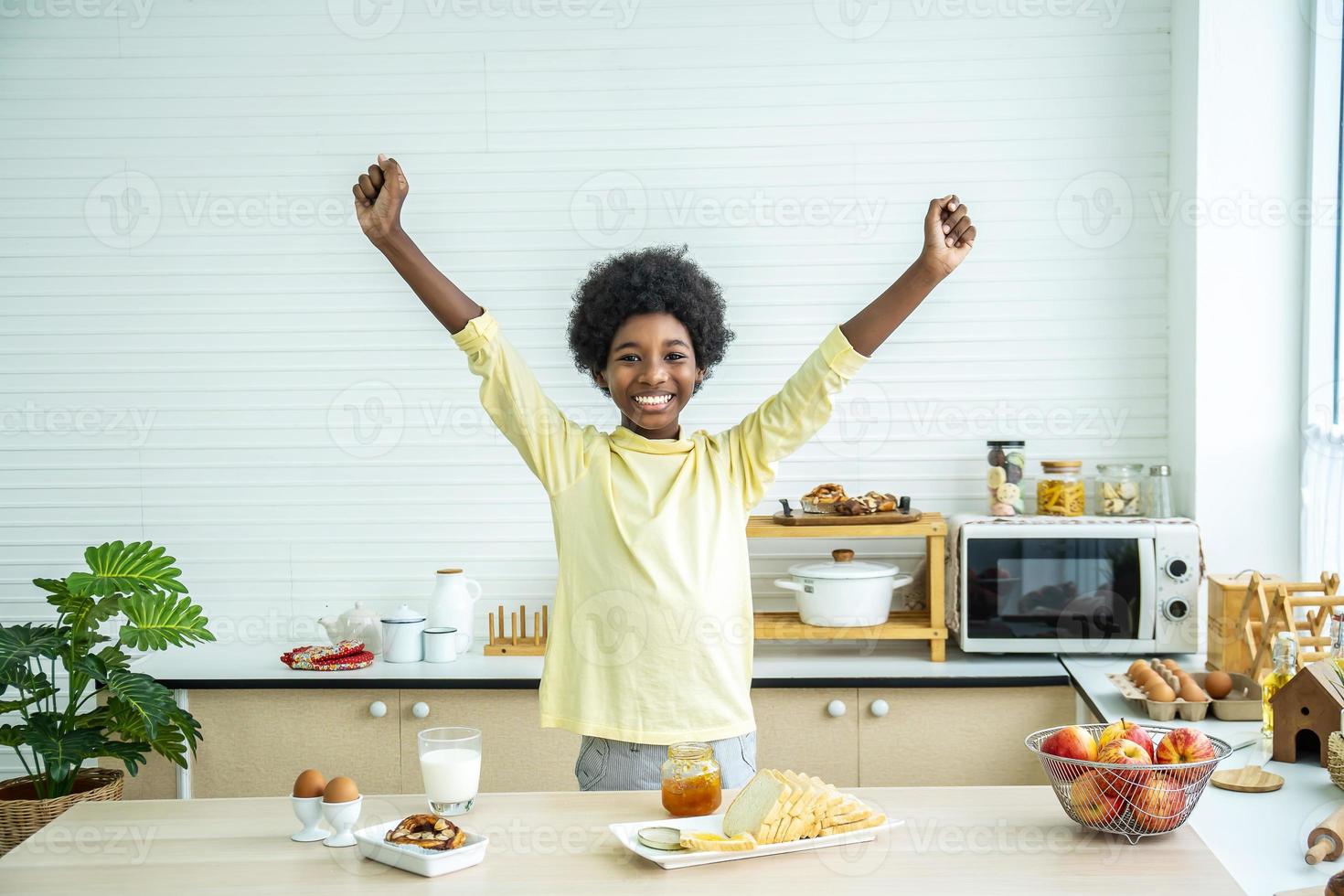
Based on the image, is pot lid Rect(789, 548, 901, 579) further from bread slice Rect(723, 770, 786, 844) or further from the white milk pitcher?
bread slice Rect(723, 770, 786, 844)

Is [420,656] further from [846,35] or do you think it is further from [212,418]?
[846,35]

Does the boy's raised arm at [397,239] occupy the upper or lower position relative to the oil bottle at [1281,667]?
upper

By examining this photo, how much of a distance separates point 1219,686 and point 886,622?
2.96ft

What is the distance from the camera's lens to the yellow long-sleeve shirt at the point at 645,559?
1.89m

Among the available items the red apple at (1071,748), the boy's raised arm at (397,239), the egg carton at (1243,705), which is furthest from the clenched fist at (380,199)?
the egg carton at (1243,705)

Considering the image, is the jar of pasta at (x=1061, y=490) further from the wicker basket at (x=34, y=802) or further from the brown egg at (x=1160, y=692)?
the wicker basket at (x=34, y=802)

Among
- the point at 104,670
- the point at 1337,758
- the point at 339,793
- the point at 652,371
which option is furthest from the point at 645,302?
the point at 104,670

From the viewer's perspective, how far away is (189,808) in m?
1.73

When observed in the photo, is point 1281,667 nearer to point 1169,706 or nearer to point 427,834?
point 1169,706

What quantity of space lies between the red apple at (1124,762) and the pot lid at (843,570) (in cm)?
151

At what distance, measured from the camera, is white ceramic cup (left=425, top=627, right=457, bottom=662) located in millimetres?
3236

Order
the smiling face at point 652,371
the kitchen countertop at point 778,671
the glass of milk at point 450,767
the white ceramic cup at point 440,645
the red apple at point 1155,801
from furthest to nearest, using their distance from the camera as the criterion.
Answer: the white ceramic cup at point 440,645, the kitchen countertop at point 778,671, the smiling face at point 652,371, the glass of milk at point 450,767, the red apple at point 1155,801

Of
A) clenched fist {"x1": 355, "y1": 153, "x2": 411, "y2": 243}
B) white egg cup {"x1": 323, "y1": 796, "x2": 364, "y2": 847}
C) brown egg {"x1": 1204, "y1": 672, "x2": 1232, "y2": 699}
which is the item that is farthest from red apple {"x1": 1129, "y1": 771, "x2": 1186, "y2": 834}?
clenched fist {"x1": 355, "y1": 153, "x2": 411, "y2": 243}

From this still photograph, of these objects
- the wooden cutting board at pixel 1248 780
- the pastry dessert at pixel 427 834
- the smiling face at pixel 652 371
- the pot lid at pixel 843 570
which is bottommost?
the wooden cutting board at pixel 1248 780
